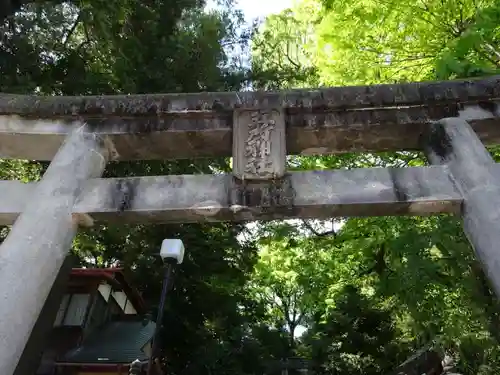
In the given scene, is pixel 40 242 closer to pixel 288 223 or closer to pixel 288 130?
pixel 288 130

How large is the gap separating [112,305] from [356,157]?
7.79m

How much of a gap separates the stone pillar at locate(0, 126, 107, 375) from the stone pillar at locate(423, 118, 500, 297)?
357cm

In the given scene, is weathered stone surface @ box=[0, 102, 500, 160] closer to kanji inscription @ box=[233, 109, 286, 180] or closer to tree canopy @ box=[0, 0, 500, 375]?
kanji inscription @ box=[233, 109, 286, 180]

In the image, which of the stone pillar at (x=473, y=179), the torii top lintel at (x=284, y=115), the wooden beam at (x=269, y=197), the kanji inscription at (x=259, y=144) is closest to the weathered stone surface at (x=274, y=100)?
the torii top lintel at (x=284, y=115)

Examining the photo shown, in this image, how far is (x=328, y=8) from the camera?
29.4ft

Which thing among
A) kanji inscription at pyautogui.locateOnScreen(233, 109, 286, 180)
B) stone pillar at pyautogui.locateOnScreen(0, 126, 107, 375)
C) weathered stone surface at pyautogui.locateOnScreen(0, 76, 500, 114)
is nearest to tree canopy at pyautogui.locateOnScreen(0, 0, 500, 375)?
weathered stone surface at pyautogui.locateOnScreen(0, 76, 500, 114)

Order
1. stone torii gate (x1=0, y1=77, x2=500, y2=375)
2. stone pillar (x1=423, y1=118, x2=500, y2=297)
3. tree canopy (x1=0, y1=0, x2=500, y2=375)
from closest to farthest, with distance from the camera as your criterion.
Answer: stone pillar (x1=423, y1=118, x2=500, y2=297) < stone torii gate (x1=0, y1=77, x2=500, y2=375) < tree canopy (x1=0, y1=0, x2=500, y2=375)

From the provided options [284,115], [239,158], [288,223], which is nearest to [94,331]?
[288,223]

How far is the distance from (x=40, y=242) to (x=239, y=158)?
197 centimetres

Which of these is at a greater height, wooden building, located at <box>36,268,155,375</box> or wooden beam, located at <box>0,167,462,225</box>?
wooden building, located at <box>36,268,155,375</box>

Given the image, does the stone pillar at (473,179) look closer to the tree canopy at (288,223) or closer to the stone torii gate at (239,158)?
the stone torii gate at (239,158)

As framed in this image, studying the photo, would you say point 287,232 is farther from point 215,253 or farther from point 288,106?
point 288,106

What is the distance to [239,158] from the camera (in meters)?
4.61

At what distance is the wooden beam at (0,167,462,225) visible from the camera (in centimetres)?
426
